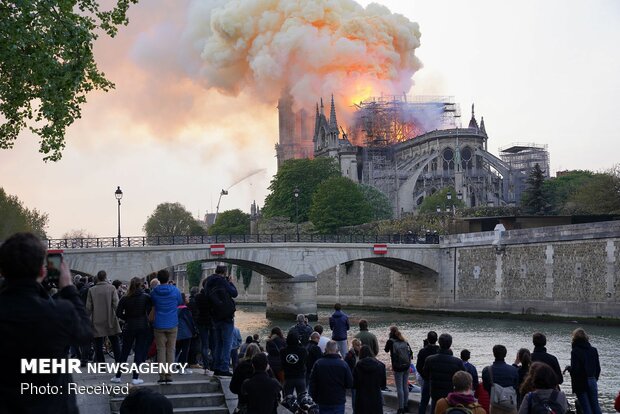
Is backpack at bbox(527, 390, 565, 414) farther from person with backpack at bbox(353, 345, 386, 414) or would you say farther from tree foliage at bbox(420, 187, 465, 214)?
tree foliage at bbox(420, 187, 465, 214)

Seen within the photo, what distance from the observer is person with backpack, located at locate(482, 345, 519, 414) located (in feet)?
35.1

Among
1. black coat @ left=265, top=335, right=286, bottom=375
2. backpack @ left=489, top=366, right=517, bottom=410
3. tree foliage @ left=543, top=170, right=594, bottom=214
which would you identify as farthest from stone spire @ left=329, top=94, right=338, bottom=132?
backpack @ left=489, top=366, right=517, bottom=410

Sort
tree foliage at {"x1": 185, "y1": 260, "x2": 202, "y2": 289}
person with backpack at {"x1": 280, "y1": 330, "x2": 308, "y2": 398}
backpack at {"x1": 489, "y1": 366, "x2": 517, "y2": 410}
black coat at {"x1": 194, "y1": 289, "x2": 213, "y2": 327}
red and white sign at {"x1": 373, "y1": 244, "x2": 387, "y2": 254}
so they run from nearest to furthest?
backpack at {"x1": 489, "y1": 366, "x2": 517, "y2": 410}
person with backpack at {"x1": 280, "y1": 330, "x2": 308, "y2": 398}
black coat at {"x1": 194, "y1": 289, "x2": 213, "y2": 327}
red and white sign at {"x1": 373, "y1": 244, "x2": 387, "y2": 254}
tree foliage at {"x1": 185, "y1": 260, "x2": 202, "y2": 289}

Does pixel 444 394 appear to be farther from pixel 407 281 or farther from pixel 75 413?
pixel 407 281

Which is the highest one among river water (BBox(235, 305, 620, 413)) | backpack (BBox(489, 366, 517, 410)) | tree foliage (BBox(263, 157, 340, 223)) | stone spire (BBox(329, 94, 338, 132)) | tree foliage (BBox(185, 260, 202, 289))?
stone spire (BBox(329, 94, 338, 132))

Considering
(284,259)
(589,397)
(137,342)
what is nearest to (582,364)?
(589,397)

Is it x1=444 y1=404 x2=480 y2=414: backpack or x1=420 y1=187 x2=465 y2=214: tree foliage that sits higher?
x1=420 y1=187 x2=465 y2=214: tree foliage

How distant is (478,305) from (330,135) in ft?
228

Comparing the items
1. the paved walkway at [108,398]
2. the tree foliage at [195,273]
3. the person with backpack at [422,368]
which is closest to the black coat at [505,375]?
the person with backpack at [422,368]

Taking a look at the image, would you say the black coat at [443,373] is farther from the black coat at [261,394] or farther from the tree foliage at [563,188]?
the tree foliage at [563,188]

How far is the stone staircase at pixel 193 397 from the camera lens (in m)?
12.3

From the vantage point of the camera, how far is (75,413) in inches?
221

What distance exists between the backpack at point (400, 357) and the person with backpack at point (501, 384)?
98.6 inches

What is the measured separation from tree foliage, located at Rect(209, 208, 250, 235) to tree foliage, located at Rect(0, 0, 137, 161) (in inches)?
3673
